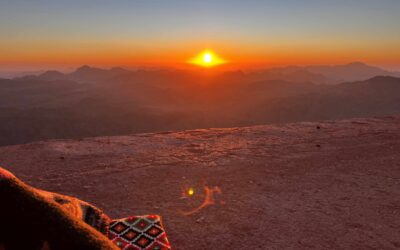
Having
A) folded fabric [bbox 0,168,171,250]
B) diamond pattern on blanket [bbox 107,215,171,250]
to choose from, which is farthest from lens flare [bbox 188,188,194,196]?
folded fabric [bbox 0,168,171,250]

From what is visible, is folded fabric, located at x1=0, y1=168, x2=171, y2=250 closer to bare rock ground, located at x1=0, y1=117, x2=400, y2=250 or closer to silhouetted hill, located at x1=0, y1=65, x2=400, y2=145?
bare rock ground, located at x1=0, y1=117, x2=400, y2=250

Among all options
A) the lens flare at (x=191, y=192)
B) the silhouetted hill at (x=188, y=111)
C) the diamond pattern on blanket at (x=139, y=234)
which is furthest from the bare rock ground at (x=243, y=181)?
the silhouetted hill at (x=188, y=111)

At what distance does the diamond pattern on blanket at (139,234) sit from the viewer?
448cm

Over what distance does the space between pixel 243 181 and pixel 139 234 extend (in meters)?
4.32

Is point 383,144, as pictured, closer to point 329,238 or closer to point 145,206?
point 329,238

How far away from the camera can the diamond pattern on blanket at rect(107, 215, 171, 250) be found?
4.48 metres

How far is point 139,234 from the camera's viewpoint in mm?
4707

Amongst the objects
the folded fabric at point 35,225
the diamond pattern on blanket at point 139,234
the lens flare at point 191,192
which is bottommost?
the lens flare at point 191,192

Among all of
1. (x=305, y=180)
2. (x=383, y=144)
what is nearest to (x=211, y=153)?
(x=305, y=180)

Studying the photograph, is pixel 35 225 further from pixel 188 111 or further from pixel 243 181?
pixel 188 111

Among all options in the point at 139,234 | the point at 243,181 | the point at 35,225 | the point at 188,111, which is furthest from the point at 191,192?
the point at 188,111

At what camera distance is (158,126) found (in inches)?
2847

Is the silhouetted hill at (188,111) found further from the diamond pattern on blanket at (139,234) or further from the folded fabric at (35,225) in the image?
the folded fabric at (35,225)

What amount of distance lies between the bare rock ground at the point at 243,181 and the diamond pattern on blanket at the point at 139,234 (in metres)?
1.11
